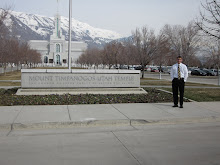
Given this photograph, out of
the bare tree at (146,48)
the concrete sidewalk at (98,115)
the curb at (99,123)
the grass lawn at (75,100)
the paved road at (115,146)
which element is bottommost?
the paved road at (115,146)

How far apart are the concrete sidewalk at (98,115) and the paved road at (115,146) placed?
1.25 feet

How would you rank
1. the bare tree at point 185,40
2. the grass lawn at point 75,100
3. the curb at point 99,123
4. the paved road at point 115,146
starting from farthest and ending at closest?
the bare tree at point 185,40 < the grass lawn at point 75,100 < the curb at point 99,123 < the paved road at point 115,146

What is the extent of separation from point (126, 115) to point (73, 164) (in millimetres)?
3875

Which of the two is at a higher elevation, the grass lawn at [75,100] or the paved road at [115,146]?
the grass lawn at [75,100]

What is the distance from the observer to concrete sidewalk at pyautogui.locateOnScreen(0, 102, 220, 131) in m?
7.15

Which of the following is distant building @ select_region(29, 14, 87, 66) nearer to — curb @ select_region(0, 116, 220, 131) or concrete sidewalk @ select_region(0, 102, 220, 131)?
concrete sidewalk @ select_region(0, 102, 220, 131)

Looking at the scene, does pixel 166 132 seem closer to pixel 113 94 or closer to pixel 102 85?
pixel 113 94

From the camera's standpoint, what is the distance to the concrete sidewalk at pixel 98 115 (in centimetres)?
715

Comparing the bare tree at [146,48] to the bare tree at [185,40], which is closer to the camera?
the bare tree at [146,48]

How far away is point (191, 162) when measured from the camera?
461 cm

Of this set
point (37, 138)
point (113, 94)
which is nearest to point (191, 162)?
point (37, 138)

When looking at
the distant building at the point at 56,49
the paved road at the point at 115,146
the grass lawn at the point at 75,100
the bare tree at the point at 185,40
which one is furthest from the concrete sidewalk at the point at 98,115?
the distant building at the point at 56,49

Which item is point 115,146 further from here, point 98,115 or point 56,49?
point 56,49

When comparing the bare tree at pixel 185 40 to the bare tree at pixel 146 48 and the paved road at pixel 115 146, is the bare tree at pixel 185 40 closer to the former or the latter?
the bare tree at pixel 146 48
